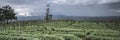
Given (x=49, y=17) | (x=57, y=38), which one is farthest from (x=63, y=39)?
(x=49, y=17)

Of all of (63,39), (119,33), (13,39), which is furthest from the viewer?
(63,39)

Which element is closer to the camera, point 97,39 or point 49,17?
point 97,39

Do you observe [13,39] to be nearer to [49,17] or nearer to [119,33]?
[119,33]

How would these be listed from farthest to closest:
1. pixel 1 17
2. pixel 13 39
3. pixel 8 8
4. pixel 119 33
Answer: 1. pixel 8 8
2. pixel 1 17
3. pixel 13 39
4. pixel 119 33

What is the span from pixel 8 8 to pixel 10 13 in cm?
240

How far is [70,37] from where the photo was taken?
2219 centimetres

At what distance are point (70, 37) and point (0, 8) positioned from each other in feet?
143

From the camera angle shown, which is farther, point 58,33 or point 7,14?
point 7,14

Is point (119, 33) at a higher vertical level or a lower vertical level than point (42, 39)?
higher

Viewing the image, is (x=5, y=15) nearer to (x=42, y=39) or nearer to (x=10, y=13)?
(x=10, y=13)

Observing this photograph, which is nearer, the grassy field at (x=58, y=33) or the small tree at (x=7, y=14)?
the grassy field at (x=58, y=33)

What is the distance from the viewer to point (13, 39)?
63.7 ft

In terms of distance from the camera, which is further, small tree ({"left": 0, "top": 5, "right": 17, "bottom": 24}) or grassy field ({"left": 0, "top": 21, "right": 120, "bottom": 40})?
small tree ({"left": 0, "top": 5, "right": 17, "bottom": 24})

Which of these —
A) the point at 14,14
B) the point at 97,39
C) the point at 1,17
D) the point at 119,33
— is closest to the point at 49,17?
the point at 14,14
